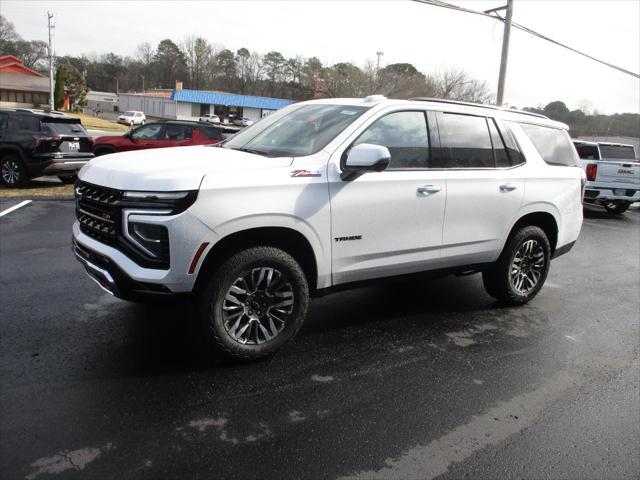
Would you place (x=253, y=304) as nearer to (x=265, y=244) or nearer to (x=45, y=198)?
(x=265, y=244)

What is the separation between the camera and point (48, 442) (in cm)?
282

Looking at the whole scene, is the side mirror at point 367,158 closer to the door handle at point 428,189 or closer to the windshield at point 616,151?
the door handle at point 428,189

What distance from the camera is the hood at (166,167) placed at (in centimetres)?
335

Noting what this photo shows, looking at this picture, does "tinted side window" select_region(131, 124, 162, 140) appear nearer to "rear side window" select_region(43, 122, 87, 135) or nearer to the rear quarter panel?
"rear side window" select_region(43, 122, 87, 135)

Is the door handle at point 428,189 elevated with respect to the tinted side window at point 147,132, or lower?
lower

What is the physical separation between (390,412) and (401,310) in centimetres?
203

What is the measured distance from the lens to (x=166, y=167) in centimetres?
354

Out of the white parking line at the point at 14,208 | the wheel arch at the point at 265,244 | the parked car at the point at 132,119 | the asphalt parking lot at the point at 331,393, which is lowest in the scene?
the asphalt parking lot at the point at 331,393

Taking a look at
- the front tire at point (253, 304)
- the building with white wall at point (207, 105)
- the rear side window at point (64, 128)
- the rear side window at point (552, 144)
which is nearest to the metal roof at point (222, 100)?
the building with white wall at point (207, 105)

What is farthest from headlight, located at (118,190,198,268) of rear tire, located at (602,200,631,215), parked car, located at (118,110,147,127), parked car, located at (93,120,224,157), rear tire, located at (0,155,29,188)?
parked car, located at (118,110,147,127)

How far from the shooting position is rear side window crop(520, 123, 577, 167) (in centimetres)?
547

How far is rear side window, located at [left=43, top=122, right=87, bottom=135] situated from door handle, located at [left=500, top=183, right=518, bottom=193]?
1052 centimetres

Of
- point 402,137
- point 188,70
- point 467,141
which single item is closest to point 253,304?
point 402,137

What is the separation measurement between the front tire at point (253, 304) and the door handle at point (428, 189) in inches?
50.4
